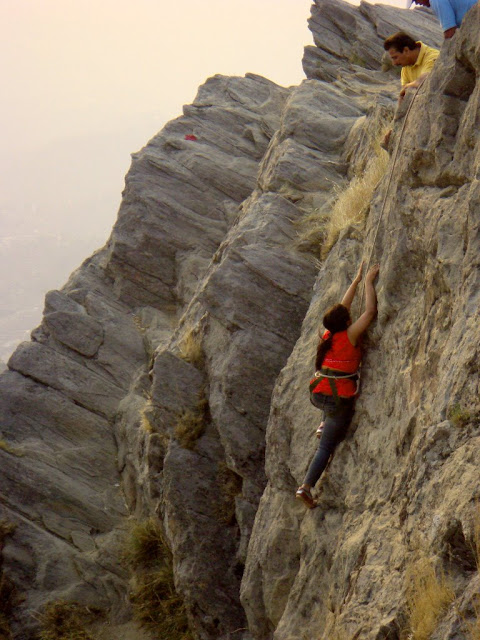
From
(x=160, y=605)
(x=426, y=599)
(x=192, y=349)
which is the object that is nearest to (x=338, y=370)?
(x=426, y=599)

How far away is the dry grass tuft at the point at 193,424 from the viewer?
13.5m

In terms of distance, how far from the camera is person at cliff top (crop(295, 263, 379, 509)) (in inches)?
338

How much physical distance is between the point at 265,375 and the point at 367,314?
4225mm

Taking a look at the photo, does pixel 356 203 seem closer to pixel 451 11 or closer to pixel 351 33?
pixel 451 11

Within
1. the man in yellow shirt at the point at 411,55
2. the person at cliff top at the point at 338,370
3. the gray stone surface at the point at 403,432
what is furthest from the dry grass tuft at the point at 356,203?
the person at cliff top at the point at 338,370

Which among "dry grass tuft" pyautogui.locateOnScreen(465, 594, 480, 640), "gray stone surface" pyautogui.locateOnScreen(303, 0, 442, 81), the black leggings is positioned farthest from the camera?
"gray stone surface" pyautogui.locateOnScreen(303, 0, 442, 81)

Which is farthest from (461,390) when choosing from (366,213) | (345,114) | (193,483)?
(345,114)

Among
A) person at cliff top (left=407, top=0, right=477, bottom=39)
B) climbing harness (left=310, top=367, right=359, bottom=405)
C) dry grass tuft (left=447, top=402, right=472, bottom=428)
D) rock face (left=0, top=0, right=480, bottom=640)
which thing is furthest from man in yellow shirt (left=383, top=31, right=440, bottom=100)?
dry grass tuft (left=447, top=402, right=472, bottom=428)

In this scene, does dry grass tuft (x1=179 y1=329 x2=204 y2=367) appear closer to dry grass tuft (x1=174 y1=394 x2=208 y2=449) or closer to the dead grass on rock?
dry grass tuft (x1=174 y1=394 x2=208 y2=449)

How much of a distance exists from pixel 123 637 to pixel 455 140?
470 inches

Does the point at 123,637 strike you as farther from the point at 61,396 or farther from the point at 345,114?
the point at 345,114

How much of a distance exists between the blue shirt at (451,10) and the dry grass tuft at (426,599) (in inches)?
220

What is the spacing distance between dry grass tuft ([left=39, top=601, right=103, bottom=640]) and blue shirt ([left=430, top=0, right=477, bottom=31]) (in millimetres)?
13093

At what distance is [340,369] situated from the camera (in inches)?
339
